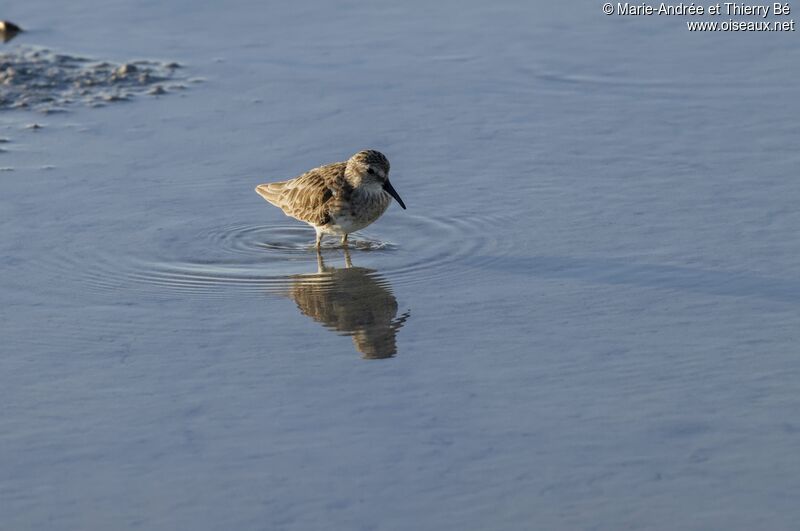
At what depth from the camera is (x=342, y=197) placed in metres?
11.2

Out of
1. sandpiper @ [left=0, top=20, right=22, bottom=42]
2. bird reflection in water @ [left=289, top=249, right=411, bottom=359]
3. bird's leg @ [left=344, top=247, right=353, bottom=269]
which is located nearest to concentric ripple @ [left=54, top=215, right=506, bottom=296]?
bird's leg @ [left=344, top=247, right=353, bottom=269]

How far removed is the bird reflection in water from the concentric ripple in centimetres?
13

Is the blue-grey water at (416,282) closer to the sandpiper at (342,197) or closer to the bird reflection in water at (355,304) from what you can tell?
the bird reflection in water at (355,304)

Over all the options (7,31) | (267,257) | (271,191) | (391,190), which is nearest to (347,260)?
(267,257)

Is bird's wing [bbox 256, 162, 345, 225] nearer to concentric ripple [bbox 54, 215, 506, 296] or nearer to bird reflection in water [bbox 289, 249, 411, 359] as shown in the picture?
concentric ripple [bbox 54, 215, 506, 296]

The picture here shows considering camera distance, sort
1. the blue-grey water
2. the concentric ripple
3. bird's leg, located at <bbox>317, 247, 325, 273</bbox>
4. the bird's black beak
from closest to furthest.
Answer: the blue-grey water < the concentric ripple < bird's leg, located at <bbox>317, 247, 325, 273</bbox> < the bird's black beak

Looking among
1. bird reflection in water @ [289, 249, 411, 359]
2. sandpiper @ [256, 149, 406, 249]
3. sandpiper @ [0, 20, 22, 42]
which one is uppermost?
sandpiper @ [0, 20, 22, 42]

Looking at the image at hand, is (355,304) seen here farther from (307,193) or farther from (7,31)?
(7,31)

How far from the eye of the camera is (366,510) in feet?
22.5

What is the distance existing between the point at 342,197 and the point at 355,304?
1.71 meters

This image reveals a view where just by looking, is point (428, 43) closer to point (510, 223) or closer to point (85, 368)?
point (510, 223)

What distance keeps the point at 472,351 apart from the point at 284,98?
6053 mm

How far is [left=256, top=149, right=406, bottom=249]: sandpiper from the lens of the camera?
36.5ft

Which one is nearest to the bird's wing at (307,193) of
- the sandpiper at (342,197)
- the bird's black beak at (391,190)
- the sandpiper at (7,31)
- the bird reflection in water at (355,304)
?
the sandpiper at (342,197)
